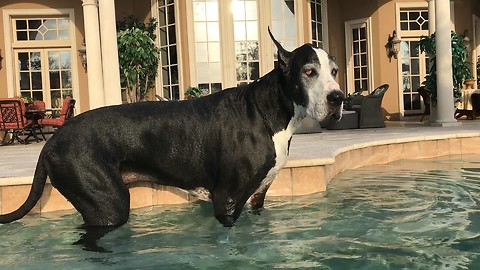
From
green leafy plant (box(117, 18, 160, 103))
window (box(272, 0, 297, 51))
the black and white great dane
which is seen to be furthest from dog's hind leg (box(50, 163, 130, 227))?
window (box(272, 0, 297, 51))

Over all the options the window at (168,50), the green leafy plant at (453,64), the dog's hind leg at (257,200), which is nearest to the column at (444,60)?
the green leafy plant at (453,64)

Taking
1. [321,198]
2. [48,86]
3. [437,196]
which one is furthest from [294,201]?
[48,86]

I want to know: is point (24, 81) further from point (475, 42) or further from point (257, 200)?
point (475, 42)

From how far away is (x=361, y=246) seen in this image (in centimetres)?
269

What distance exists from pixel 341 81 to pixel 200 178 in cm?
1138

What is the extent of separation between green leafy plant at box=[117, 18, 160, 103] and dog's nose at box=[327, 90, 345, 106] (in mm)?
8471

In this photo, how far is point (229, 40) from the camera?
1086 cm

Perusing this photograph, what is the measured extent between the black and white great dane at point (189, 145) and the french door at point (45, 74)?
10024 millimetres

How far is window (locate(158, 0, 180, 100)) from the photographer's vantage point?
36.7ft

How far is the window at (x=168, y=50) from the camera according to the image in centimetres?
1119

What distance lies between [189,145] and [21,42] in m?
10.5

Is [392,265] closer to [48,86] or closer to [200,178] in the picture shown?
[200,178]

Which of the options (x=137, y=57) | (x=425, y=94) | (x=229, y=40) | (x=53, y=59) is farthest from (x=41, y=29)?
(x=425, y=94)

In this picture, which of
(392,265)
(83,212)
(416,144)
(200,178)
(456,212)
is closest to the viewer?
(392,265)
